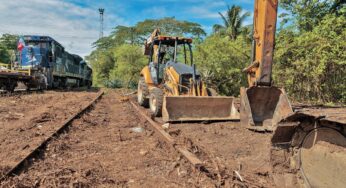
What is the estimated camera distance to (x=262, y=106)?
753 cm

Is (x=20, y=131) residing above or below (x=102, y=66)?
below

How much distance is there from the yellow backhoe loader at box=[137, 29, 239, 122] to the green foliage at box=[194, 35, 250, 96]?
8.45 metres

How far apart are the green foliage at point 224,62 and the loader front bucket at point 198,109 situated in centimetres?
1123

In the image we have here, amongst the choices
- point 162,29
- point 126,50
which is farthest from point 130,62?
point 162,29

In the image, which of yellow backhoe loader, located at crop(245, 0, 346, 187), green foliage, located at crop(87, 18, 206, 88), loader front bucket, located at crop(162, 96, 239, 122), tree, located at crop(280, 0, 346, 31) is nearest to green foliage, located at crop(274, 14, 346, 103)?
tree, located at crop(280, 0, 346, 31)

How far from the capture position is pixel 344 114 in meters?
2.97

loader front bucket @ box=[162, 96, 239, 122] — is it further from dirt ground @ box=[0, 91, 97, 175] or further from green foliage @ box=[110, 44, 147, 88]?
green foliage @ box=[110, 44, 147, 88]

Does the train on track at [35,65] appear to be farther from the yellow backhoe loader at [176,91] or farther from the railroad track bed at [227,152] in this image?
the railroad track bed at [227,152]

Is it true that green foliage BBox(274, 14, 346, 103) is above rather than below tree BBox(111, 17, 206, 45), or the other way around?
below

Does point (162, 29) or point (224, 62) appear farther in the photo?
point (162, 29)

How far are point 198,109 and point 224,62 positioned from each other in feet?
41.0

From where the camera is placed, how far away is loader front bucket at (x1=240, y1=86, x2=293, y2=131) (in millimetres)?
7227

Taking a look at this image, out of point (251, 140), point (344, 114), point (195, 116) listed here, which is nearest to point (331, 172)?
point (344, 114)

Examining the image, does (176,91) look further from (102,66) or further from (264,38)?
(102,66)
